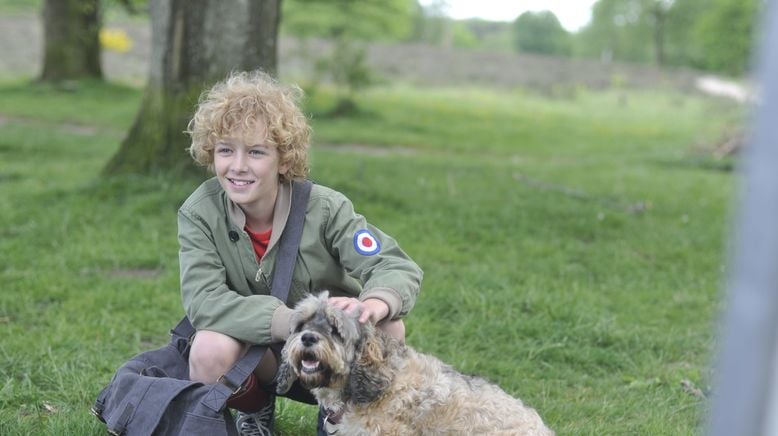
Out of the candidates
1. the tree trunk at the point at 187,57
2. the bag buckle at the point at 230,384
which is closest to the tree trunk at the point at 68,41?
the tree trunk at the point at 187,57

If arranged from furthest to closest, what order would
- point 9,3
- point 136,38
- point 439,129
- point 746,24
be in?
point 9,3
point 746,24
point 136,38
point 439,129

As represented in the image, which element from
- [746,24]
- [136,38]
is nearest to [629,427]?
[136,38]

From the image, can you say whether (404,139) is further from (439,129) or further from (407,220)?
(407,220)

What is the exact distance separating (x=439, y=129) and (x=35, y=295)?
15608 mm

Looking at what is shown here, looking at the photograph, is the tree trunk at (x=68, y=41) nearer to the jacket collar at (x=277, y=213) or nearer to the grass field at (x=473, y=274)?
the grass field at (x=473, y=274)

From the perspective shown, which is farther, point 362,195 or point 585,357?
point 362,195

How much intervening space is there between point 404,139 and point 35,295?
1264cm

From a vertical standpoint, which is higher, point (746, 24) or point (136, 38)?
point (746, 24)

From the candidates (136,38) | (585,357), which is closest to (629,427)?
(585,357)

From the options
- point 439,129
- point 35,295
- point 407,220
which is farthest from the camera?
point 439,129

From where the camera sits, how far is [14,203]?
9.47m

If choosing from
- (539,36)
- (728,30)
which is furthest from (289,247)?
(539,36)

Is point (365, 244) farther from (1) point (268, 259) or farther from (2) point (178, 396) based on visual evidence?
(2) point (178, 396)

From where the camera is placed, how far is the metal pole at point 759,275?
1.17 m
